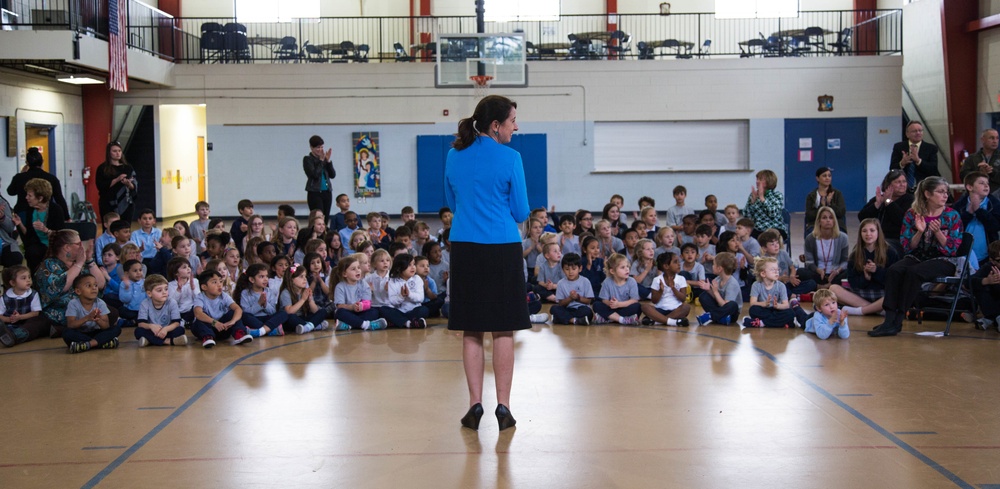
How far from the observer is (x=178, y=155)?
22.6 m

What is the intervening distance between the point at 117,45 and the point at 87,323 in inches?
398

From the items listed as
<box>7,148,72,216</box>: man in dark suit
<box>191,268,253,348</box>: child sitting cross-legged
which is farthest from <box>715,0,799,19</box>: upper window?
<box>191,268,253,348</box>: child sitting cross-legged

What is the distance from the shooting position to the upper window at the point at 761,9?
2233cm

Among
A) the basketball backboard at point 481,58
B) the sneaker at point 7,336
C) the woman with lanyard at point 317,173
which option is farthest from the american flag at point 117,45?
the sneaker at point 7,336

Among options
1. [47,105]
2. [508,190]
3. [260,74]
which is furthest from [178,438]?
[260,74]

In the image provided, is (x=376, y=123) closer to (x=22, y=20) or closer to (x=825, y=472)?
(x=22, y=20)

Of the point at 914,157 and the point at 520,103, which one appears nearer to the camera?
the point at 914,157

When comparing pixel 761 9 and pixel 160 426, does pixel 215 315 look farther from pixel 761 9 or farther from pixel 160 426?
pixel 761 9

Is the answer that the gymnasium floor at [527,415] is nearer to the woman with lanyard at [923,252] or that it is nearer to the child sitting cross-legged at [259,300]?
the woman with lanyard at [923,252]

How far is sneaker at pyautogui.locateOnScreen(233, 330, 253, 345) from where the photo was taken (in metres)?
7.42

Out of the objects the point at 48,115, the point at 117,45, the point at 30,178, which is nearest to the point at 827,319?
the point at 30,178

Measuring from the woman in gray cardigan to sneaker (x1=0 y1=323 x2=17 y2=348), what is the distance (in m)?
7.00

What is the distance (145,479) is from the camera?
404 centimetres

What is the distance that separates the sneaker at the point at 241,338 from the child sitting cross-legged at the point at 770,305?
398 centimetres
